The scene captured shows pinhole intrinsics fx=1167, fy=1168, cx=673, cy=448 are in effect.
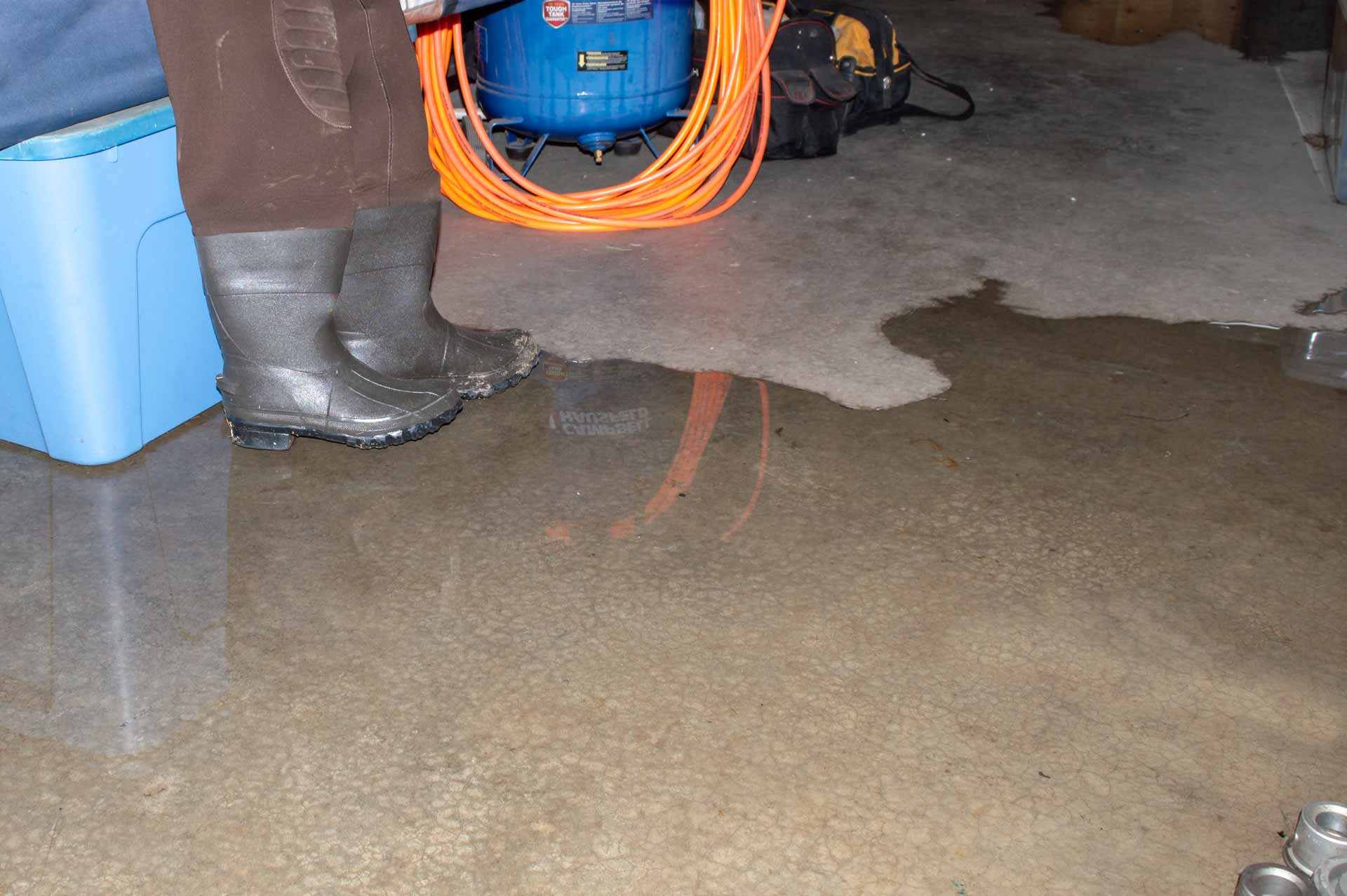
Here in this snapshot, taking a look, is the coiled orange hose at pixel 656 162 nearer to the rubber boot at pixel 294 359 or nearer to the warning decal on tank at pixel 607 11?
the warning decal on tank at pixel 607 11

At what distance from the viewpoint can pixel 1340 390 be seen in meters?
2.00

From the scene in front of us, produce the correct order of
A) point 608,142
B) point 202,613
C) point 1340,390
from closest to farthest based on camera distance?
point 202,613
point 1340,390
point 608,142

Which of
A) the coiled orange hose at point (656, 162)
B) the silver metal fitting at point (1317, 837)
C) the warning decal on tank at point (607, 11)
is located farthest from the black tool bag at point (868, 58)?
the silver metal fitting at point (1317, 837)

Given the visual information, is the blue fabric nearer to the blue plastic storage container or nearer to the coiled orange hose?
the blue plastic storage container

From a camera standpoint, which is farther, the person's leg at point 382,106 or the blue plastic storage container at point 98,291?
the person's leg at point 382,106

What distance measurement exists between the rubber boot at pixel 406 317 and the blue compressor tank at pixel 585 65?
0.92 metres

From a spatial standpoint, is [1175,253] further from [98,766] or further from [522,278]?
[98,766]

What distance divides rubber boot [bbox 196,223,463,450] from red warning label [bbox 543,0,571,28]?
112 cm

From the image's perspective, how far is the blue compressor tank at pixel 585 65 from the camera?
Answer: 254cm

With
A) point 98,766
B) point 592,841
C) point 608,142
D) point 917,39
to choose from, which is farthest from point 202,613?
point 917,39

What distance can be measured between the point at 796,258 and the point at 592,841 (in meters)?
1.60

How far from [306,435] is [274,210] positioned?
13.6 inches

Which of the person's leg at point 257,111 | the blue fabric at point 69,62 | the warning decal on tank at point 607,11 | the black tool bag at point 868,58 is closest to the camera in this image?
the blue fabric at point 69,62

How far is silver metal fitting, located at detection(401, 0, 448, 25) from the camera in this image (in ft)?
6.07
